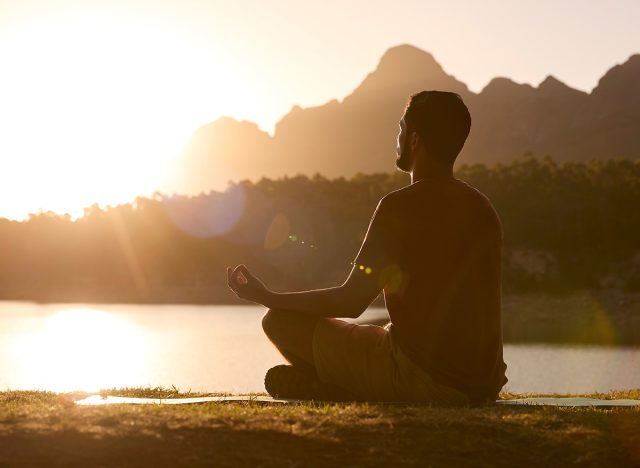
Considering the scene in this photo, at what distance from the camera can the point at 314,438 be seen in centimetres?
486

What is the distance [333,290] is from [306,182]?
4712 inches

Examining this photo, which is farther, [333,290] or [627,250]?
[627,250]

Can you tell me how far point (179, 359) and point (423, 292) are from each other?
1612 inches

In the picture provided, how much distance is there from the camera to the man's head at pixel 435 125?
229 inches

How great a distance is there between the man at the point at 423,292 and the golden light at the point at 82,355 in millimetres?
17577

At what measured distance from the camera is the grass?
461 centimetres

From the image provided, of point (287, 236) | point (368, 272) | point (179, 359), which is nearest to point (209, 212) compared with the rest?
point (287, 236)

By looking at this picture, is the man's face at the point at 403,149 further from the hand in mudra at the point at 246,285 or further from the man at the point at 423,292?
the hand in mudra at the point at 246,285

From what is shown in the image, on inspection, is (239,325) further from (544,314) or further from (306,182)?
(306,182)

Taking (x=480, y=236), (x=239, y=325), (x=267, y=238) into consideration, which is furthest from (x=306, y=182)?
(x=480, y=236)

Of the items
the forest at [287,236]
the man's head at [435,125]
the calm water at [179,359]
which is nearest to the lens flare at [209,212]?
the forest at [287,236]

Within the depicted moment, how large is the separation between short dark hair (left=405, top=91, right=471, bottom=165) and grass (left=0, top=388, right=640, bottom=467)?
1754 mm

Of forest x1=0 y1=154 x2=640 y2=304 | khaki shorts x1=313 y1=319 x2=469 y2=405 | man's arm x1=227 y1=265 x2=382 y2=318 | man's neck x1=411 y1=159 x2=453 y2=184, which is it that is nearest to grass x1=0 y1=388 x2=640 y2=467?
khaki shorts x1=313 y1=319 x2=469 y2=405

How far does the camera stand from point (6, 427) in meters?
5.08
